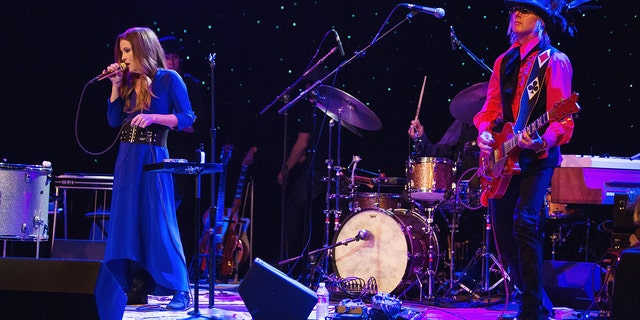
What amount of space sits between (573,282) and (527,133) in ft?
7.07

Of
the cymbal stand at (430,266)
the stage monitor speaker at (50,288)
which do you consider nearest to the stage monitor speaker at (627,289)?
the stage monitor speaker at (50,288)

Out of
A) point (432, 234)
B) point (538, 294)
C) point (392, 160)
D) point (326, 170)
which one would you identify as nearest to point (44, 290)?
point (538, 294)

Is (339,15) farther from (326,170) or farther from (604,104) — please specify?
(604,104)

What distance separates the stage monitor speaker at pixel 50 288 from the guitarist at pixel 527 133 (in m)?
2.39

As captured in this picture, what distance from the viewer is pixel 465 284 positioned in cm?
735

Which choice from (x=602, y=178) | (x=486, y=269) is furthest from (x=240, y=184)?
(x=602, y=178)

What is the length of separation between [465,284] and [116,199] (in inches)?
144

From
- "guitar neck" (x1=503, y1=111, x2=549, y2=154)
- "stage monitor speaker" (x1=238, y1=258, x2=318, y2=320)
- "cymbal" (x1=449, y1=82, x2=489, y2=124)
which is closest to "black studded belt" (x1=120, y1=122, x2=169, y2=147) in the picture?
"stage monitor speaker" (x1=238, y1=258, x2=318, y2=320)

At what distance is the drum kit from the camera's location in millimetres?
6758

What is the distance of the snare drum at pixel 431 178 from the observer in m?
6.73

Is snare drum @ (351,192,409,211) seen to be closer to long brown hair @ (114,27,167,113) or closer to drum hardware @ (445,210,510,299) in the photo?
drum hardware @ (445,210,510,299)

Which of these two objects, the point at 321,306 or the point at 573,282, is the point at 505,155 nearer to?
the point at 321,306

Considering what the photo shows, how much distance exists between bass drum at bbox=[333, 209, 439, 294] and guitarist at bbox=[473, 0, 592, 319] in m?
2.11

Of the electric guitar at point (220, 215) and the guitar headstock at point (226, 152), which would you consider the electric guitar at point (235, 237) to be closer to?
the electric guitar at point (220, 215)
